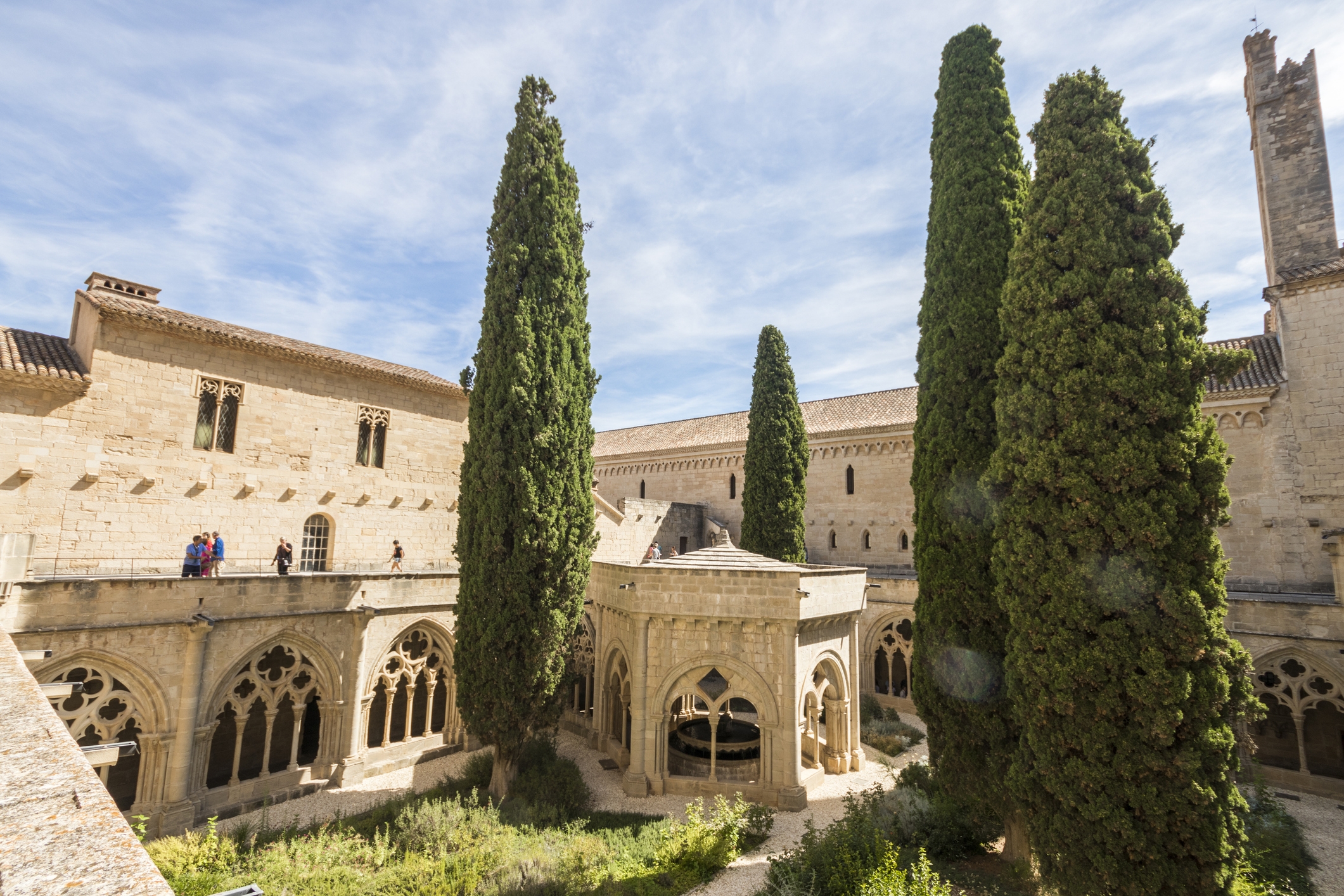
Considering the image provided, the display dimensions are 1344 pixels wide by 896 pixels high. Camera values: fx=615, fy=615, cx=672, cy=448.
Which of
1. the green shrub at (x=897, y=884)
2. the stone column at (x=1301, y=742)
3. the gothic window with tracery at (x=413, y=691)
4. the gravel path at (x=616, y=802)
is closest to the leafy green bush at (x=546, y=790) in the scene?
the gravel path at (x=616, y=802)

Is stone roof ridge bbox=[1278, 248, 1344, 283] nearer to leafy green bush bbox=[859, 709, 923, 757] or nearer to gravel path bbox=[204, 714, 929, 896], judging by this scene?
leafy green bush bbox=[859, 709, 923, 757]

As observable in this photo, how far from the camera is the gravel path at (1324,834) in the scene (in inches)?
348

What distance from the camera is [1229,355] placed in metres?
7.00

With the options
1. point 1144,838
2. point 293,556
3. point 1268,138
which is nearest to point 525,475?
point 293,556

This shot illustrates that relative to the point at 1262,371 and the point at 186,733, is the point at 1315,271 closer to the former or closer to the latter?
the point at 1262,371

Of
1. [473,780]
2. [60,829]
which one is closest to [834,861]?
[473,780]

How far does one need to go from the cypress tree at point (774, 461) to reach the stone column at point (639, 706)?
8591 millimetres

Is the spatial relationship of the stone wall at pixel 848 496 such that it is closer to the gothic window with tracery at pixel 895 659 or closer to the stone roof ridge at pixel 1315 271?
the gothic window with tracery at pixel 895 659

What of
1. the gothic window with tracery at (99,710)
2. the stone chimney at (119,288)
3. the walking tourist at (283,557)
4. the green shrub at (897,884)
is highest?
the stone chimney at (119,288)

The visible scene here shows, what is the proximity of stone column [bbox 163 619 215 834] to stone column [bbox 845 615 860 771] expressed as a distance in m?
12.2

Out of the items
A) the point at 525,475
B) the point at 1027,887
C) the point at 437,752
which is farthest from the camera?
the point at 437,752

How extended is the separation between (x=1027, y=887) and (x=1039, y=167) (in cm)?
935

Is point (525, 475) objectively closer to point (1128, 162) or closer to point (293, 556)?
point (293, 556)

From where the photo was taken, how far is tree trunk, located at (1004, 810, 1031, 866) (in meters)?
8.43
